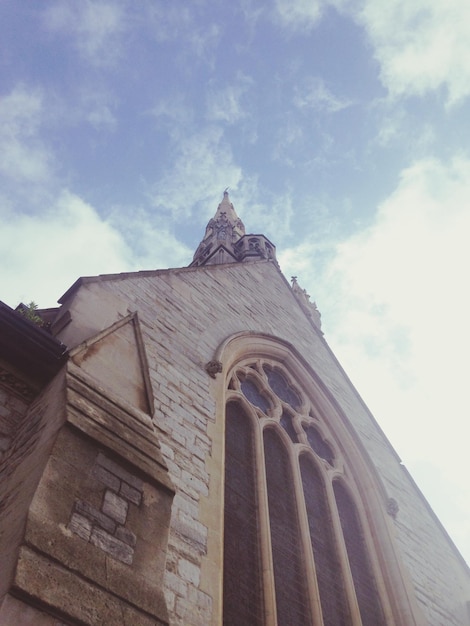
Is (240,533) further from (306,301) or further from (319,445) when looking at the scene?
(306,301)

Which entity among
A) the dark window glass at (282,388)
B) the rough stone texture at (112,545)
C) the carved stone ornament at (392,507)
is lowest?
the rough stone texture at (112,545)

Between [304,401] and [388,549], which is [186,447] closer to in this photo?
[388,549]

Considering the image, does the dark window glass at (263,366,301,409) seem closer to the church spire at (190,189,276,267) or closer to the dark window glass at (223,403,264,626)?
the dark window glass at (223,403,264,626)

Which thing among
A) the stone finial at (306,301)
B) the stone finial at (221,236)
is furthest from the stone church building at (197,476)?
the stone finial at (221,236)

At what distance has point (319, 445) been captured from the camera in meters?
8.63

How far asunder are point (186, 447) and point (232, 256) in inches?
532

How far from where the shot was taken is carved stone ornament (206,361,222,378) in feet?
21.4

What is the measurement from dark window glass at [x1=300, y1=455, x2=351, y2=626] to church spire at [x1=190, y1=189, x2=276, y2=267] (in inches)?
303

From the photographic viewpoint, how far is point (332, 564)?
21.4 ft

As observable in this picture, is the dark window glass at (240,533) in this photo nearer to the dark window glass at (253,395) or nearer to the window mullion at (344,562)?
the dark window glass at (253,395)

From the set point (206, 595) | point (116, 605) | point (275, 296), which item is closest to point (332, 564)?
point (206, 595)

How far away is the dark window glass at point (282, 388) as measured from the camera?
8812 millimetres

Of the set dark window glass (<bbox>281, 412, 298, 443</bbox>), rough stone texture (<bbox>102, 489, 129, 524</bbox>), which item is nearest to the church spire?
dark window glass (<bbox>281, 412, 298, 443</bbox>)

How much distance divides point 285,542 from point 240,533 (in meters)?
0.75
